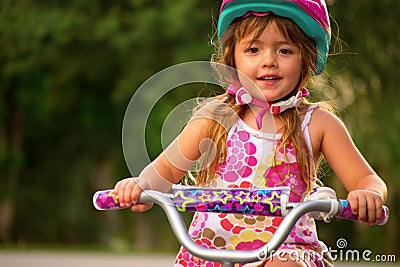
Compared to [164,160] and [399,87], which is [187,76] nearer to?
[164,160]

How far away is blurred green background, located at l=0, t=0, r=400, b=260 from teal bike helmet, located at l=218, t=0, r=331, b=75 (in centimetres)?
985

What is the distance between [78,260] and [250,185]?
9855mm

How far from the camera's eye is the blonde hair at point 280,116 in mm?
3203

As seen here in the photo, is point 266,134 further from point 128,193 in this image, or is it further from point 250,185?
point 128,193

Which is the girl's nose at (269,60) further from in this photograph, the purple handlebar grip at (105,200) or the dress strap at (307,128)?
the purple handlebar grip at (105,200)

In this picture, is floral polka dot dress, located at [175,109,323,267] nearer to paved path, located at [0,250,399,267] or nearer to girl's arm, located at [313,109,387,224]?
girl's arm, located at [313,109,387,224]

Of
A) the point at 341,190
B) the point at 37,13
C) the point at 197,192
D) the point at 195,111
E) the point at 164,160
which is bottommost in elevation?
the point at 197,192

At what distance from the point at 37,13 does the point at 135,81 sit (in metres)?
2.35

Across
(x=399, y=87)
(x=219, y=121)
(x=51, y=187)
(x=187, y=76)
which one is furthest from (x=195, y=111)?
(x=51, y=187)

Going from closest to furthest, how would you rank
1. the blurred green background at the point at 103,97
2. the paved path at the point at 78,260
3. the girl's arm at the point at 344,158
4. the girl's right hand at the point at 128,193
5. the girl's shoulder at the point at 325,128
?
the girl's right hand at the point at 128,193 < the girl's arm at the point at 344,158 < the girl's shoulder at the point at 325,128 < the paved path at the point at 78,260 < the blurred green background at the point at 103,97

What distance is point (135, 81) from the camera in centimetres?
1878

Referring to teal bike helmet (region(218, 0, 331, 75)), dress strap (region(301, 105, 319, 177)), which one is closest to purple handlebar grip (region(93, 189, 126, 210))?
dress strap (region(301, 105, 319, 177))

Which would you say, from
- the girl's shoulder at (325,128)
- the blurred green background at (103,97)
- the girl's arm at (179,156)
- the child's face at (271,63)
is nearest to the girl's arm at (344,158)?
the girl's shoulder at (325,128)

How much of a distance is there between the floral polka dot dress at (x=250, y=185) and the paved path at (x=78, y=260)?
7781 millimetres
